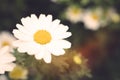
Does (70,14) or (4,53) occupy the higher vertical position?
(70,14)

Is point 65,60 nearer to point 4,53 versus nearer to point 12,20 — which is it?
point 4,53

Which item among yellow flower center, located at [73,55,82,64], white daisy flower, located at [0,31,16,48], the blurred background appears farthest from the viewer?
the blurred background

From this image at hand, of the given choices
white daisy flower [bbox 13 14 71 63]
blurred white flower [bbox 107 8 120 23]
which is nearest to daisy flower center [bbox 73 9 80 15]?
blurred white flower [bbox 107 8 120 23]

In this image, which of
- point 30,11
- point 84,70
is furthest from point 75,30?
point 84,70

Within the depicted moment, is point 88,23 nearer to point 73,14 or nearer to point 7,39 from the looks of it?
point 73,14

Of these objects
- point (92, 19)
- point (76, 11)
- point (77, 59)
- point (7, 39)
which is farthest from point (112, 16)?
point (77, 59)

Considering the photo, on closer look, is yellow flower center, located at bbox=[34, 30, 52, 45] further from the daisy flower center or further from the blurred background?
the daisy flower center
